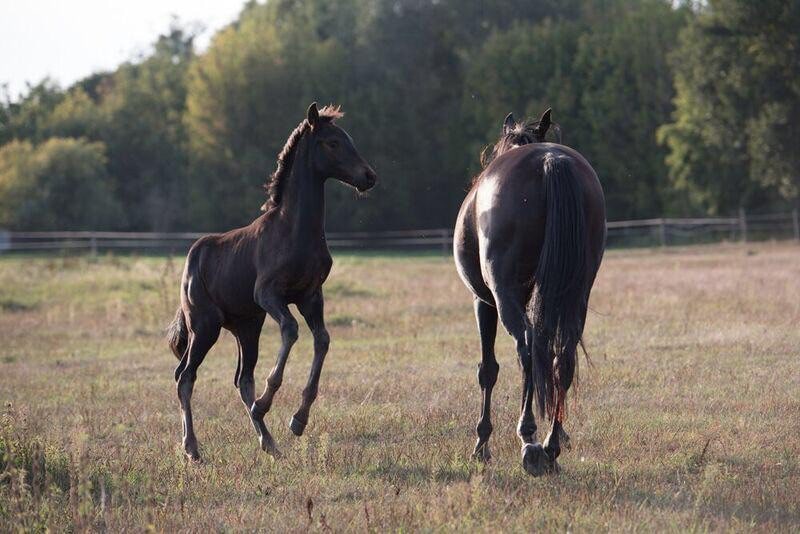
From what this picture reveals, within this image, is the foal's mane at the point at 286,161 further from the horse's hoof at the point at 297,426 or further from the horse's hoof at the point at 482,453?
the horse's hoof at the point at 482,453

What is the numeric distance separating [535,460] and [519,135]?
299cm

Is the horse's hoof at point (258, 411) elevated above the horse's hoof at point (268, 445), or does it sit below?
above

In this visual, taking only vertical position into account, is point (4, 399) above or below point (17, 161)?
below

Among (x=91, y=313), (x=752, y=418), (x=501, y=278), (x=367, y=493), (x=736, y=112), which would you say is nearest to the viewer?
A: (x=367, y=493)

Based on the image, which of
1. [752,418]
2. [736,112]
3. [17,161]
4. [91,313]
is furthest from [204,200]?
[752,418]

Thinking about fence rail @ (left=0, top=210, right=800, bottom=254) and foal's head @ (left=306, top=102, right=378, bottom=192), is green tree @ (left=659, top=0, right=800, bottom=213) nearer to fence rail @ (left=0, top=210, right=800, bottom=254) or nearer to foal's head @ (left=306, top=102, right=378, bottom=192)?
fence rail @ (left=0, top=210, right=800, bottom=254)

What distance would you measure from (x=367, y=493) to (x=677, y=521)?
1.89 metres

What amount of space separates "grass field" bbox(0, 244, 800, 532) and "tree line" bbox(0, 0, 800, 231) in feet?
116

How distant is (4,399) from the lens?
1215 cm

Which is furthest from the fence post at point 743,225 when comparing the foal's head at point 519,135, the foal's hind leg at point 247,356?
the foal's hind leg at point 247,356

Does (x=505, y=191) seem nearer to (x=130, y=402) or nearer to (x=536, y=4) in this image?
(x=130, y=402)

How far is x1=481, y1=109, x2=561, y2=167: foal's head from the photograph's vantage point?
29.1ft

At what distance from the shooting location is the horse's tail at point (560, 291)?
702 cm

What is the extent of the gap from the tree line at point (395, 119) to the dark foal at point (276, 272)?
42530 mm
